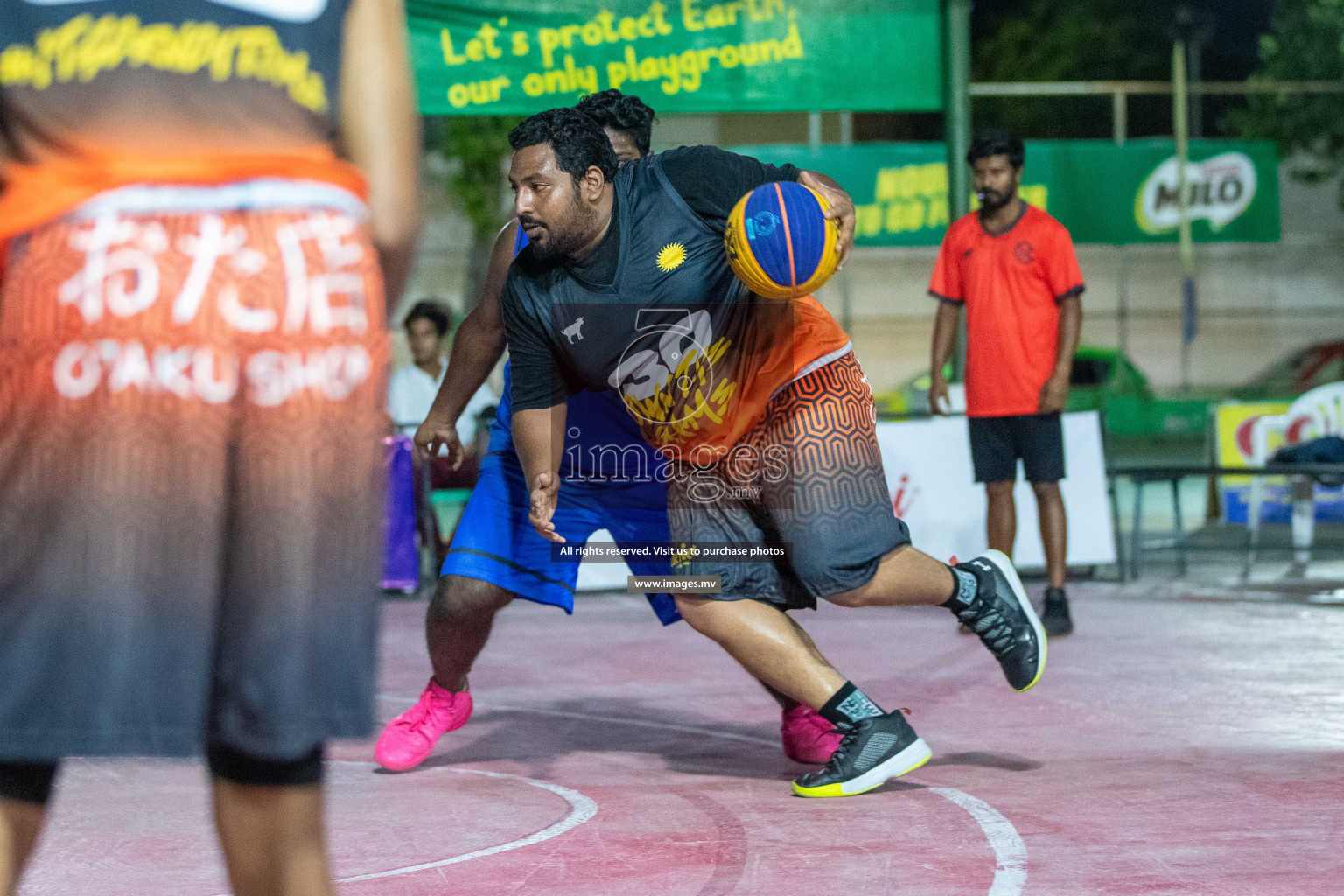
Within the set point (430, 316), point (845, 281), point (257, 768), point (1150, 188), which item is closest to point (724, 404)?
point (257, 768)

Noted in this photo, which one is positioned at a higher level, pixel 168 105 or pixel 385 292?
pixel 168 105

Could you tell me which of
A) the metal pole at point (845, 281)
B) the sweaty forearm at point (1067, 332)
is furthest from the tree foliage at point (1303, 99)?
the sweaty forearm at point (1067, 332)

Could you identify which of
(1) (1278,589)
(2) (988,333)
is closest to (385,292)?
(2) (988,333)

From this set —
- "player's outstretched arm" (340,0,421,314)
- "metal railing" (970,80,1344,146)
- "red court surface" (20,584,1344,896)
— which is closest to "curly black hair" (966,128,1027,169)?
"red court surface" (20,584,1344,896)

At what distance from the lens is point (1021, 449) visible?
23.5ft

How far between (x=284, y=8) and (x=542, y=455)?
2.32 m

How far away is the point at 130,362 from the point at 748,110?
8.56 metres

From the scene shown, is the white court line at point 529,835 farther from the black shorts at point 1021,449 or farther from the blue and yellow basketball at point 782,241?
the black shorts at point 1021,449

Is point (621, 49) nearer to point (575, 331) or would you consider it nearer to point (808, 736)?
point (575, 331)

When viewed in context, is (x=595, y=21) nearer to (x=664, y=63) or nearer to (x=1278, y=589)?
(x=664, y=63)

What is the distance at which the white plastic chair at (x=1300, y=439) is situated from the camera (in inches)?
373

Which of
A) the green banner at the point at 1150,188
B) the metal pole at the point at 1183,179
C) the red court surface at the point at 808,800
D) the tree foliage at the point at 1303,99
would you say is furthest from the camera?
the tree foliage at the point at 1303,99

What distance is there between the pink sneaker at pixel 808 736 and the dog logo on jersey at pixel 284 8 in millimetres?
3038

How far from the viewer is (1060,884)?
3168 millimetres
